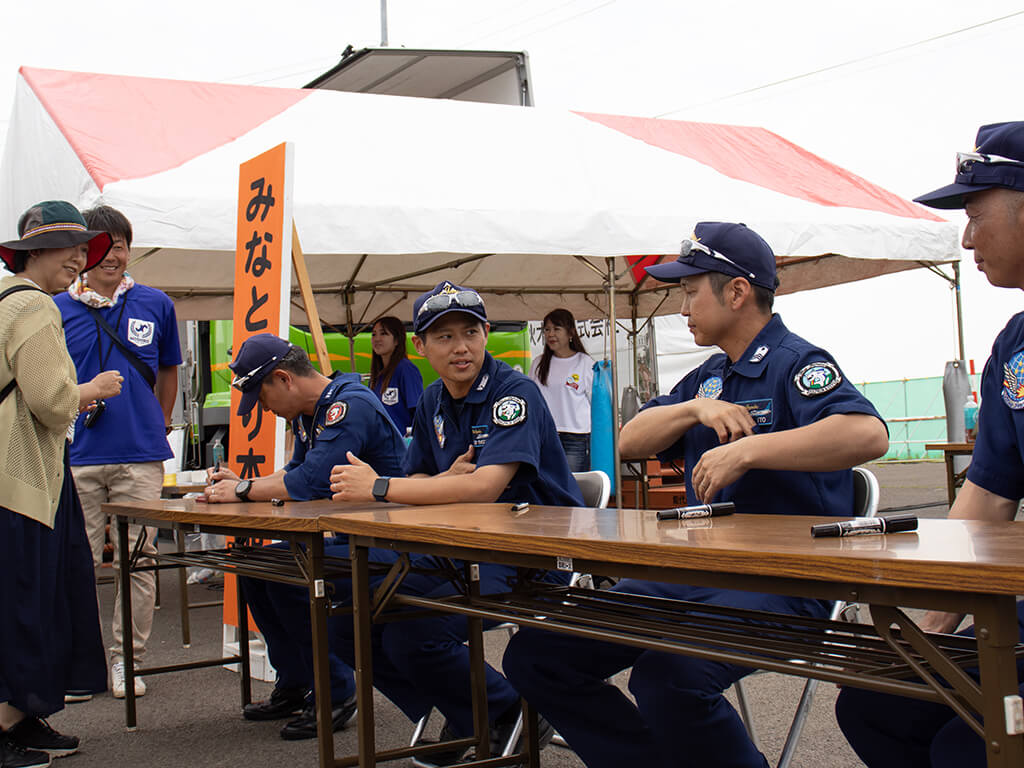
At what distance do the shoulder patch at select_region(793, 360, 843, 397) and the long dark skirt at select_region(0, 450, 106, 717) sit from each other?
92.2 inches

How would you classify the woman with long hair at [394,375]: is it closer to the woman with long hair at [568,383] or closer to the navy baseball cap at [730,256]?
the woman with long hair at [568,383]

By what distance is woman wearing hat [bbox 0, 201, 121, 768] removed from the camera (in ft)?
9.88

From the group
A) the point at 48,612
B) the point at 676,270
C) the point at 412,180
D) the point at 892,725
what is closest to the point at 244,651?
the point at 48,612

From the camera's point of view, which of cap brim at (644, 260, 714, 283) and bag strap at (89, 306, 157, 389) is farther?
bag strap at (89, 306, 157, 389)

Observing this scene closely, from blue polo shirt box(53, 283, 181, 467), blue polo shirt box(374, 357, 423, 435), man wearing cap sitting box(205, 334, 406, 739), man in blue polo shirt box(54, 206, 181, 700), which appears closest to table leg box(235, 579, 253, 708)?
man wearing cap sitting box(205, 334, 406, 739)

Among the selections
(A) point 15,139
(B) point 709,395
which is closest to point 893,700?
(B) point 709,395

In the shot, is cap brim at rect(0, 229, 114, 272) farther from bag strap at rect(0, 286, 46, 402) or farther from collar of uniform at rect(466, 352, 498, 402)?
collar of uniform at rect(466, 352, 498, 402)

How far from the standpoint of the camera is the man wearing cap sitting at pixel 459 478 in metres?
2.73

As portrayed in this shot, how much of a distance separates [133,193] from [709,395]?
377 centimetres

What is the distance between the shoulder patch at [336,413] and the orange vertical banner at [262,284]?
87 cm

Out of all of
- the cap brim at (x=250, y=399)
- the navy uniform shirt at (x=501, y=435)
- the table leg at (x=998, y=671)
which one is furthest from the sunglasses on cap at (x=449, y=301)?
the table leg at (x=998, y=671)

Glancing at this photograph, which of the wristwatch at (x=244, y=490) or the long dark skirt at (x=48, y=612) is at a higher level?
the wristwatch at (x=244, y=490)

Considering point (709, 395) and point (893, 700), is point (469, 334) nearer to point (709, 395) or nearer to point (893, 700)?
point (709, 395)

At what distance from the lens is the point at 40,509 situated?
3088mm
